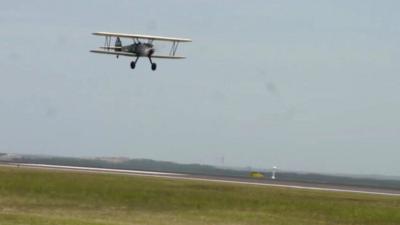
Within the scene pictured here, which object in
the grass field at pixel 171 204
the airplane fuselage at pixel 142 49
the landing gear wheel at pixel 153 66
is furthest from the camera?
the airplane fuselage at pixel 142 49

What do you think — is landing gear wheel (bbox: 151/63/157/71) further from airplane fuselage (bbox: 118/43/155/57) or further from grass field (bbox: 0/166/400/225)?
grass field (bbox: 0/166/400/225)

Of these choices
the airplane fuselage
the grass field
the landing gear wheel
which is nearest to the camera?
the grass field

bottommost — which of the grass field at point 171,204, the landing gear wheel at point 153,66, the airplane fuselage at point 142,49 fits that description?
the grass field at point 171,204

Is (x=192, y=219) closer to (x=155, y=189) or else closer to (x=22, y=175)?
(x=155, y=189)

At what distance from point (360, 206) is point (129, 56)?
37.5 m

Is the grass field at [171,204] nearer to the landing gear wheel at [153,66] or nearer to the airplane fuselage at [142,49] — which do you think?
the landing gear wheel at [153,66]

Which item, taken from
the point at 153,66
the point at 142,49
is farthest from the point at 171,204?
the point at 142,49

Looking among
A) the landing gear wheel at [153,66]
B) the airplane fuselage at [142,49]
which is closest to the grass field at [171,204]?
the landing gear wheel at [153,66]

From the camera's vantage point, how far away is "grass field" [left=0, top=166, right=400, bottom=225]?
134ft

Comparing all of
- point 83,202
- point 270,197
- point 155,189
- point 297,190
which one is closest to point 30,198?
point 83,202

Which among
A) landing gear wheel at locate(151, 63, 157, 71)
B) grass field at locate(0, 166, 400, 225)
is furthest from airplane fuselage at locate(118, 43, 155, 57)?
grass field at locate(0, 166, 400, 225)

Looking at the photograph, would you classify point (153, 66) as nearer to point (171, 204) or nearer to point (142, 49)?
point (142, 49)

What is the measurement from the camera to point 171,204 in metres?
48.6

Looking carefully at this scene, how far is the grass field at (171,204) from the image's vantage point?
134ft
